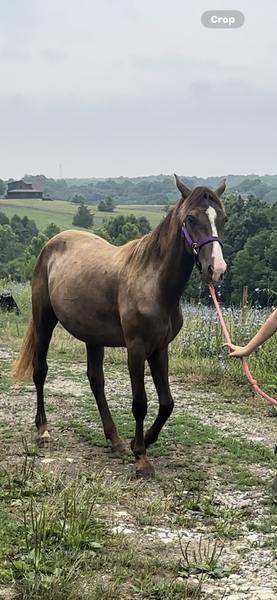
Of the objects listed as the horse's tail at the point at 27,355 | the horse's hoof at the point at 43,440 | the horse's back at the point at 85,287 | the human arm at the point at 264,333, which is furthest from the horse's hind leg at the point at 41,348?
the human arm at the point at 264,333

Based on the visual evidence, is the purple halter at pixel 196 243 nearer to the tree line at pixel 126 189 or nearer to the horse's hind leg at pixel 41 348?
the horse's hind leg at pixel 41 348

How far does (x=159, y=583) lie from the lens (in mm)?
2723

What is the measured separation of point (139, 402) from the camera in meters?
4.54

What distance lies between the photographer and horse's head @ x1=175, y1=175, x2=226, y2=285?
3902 millimetres

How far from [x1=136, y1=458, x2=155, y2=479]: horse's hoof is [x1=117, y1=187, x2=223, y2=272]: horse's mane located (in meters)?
1.48

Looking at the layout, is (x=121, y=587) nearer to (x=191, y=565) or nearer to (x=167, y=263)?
(x=191, y=565)

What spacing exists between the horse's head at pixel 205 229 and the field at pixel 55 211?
61.5m

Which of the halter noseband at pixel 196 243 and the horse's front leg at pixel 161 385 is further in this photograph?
the horse's front leg at pixel 161 385

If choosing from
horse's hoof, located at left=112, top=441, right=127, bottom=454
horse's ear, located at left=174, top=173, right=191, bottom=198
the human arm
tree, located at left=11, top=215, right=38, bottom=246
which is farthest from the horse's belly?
tree, located at left=11, top=215, right=38, bottom=246

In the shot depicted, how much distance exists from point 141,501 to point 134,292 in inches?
60.0

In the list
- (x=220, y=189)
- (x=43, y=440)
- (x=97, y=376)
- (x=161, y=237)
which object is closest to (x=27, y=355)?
(x=97, y=376)

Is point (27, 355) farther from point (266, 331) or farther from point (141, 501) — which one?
point (266, 331)

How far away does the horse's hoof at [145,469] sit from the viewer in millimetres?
4348

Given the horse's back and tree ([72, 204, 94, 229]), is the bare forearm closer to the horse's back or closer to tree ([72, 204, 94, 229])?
the horse's back
